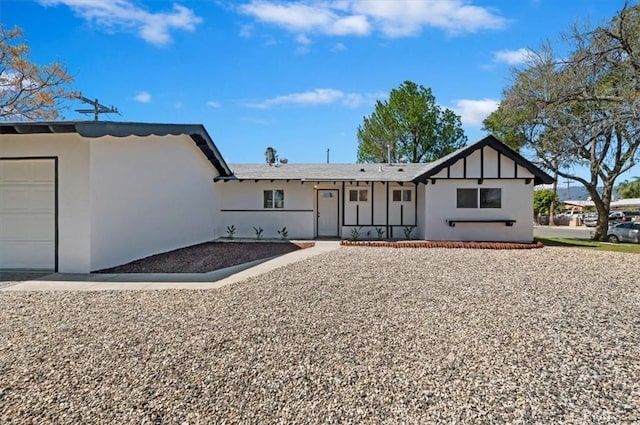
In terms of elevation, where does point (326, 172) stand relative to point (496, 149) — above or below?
below

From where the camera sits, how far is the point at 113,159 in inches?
343

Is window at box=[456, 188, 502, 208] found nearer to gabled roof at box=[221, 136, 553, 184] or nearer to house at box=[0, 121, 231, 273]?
gabled roof at box=[221, 136, 553, 184]

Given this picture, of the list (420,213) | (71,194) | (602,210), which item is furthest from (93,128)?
(602,210)

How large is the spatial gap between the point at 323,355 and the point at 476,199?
39.9ft

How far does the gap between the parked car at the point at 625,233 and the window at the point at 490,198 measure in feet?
36.3

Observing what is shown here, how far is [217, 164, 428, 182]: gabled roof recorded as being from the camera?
49.5 ft

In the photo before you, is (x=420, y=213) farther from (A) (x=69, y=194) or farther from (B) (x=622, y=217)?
(B) (x=622, y=217)

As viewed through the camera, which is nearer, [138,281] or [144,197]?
[138,281]

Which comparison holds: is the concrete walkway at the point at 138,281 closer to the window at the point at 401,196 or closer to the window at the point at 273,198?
the window at the point at 273,198

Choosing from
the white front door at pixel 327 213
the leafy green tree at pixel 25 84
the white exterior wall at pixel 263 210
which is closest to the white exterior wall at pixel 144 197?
the white exterior wall at pixel 263 210

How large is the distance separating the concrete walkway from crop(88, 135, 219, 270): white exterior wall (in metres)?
0.82

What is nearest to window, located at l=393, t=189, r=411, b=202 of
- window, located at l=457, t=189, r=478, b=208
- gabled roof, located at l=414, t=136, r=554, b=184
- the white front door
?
gabled roof, located at l=414, t=136, r=554, b=184

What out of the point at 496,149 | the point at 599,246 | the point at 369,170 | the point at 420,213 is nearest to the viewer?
the point at 496,149

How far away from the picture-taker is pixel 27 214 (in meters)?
8.30
